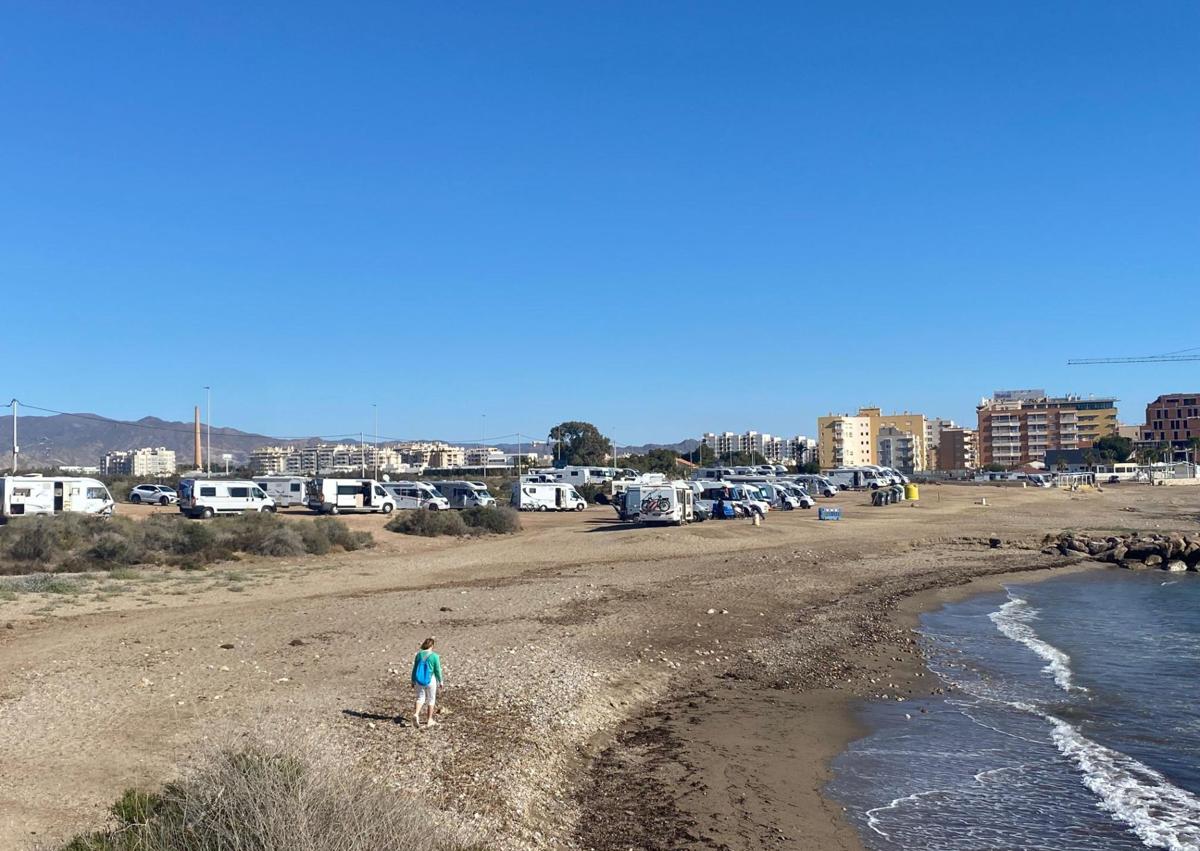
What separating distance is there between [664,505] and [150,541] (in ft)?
71.7

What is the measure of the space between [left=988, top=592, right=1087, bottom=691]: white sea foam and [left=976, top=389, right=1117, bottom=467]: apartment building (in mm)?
156991

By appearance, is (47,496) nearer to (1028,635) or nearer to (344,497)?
(344,497)

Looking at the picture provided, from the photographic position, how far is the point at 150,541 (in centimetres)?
3238

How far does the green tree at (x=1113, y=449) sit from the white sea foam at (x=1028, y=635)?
142m

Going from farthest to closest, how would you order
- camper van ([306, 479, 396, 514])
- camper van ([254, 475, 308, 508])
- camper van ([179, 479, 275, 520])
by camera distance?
1. camper van ([254, 475, 308, 508])
2. camper van ([306, 479, 396, 514])
3. camper van ([179, 479, 275, 520])

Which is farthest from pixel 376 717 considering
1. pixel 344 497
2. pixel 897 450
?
pixel 897 450

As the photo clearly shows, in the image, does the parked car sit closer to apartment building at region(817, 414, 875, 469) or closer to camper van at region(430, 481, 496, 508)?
camper van at region(430, 481, 496, 508)

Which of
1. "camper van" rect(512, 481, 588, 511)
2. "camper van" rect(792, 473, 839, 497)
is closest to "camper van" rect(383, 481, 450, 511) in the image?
"camper van" rect(512, 481, 588, 511)

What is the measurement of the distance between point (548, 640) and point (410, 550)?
21278mm

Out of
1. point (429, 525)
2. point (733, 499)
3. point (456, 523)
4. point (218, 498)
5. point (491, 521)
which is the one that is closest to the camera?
point (429, 525)

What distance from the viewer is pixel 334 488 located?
Answer: 51250 millimetres

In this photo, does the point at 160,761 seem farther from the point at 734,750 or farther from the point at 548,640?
the point at 548,640

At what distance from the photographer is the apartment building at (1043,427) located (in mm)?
175125

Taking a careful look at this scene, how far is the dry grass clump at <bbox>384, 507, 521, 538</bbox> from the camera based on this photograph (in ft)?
144
